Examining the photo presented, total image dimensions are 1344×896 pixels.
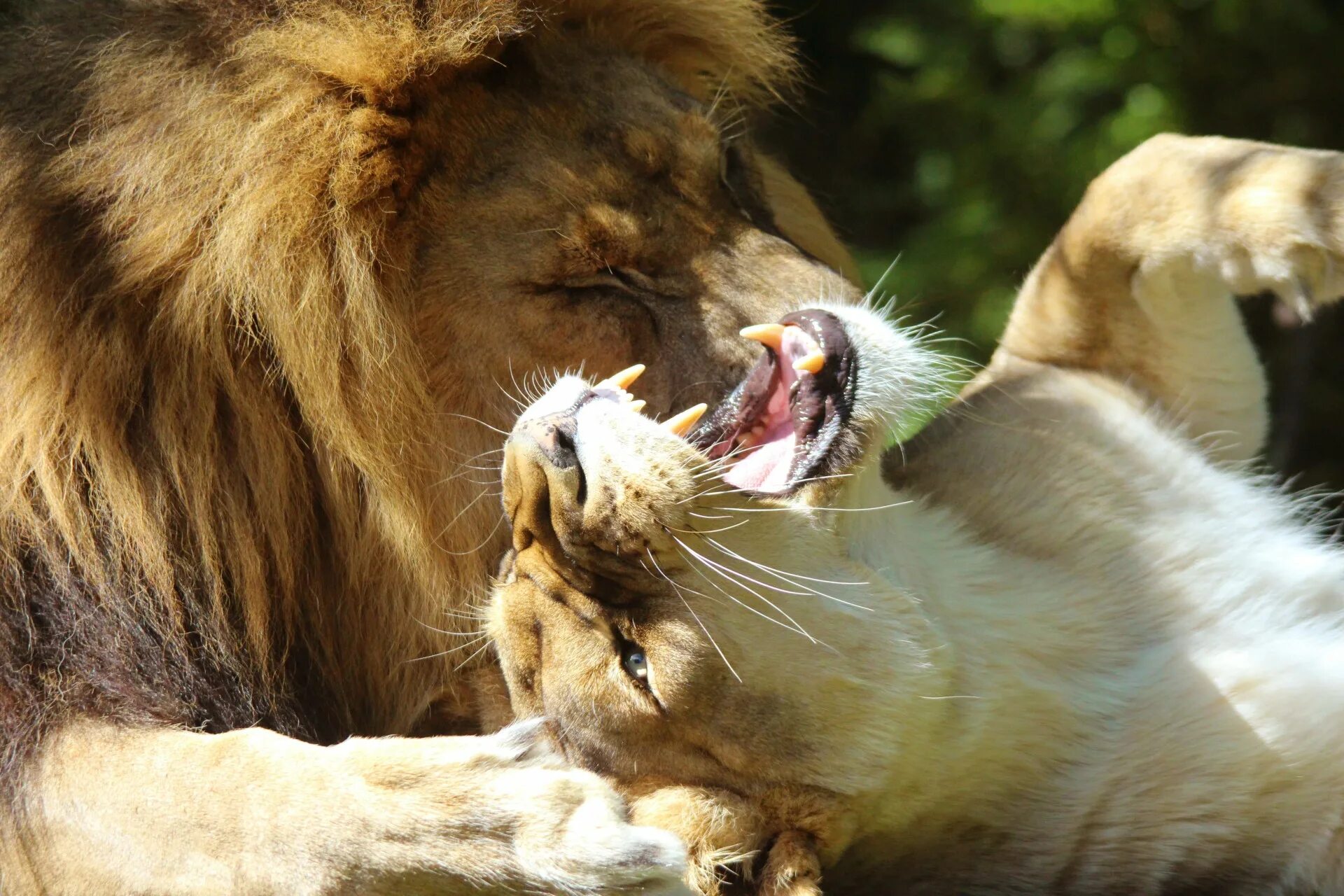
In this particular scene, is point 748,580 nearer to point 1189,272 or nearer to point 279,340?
point 279,340

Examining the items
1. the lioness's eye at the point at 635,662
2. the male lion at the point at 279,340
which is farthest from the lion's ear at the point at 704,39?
the lioness's eye at the point at 635,662

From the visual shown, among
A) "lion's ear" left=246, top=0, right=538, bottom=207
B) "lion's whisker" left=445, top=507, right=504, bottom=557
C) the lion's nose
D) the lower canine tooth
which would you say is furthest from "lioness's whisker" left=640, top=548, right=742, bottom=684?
"lion's ear" left=246, top=0, right=538, bottom=207

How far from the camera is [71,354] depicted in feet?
6.93

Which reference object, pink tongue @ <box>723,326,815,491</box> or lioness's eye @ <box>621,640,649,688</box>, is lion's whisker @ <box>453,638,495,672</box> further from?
pink tongue @ <box>723,326,815,491</box>

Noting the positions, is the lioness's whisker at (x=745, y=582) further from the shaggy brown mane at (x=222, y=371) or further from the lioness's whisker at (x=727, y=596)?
the shaggy brown mane at (x=222, y=371)

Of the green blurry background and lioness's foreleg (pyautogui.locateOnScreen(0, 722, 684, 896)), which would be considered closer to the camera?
lioness's foreleg (pyautogui.locateOnScreen(0, 722, 684, 896))

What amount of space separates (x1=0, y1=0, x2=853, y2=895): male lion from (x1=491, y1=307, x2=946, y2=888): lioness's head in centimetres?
14

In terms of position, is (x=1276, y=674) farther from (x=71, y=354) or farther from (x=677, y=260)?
(x=71, y=354)

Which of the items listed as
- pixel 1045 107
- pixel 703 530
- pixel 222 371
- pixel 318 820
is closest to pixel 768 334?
pixel 703 530

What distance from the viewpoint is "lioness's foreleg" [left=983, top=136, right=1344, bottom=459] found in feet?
7.81

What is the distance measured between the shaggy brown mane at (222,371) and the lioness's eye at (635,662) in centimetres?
47

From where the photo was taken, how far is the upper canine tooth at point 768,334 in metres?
2.13

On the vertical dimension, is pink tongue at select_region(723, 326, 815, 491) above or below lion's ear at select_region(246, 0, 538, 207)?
below

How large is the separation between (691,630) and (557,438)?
28 cm
